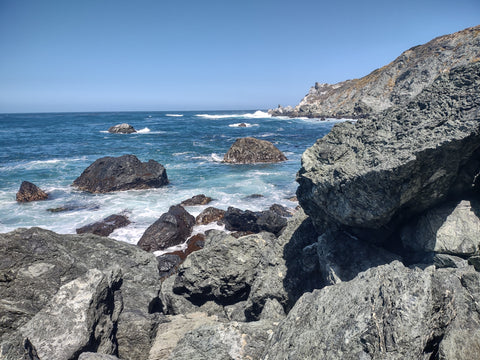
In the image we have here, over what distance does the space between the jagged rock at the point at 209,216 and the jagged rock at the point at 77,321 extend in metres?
9.33

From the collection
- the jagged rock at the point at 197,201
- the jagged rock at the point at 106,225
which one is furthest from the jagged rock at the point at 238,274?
the jagged rock at the point at 197,201

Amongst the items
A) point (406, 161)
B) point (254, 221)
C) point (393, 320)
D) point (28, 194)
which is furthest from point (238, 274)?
point (28, 194)

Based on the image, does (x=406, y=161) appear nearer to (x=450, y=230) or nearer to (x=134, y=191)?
(x=450, y=230)

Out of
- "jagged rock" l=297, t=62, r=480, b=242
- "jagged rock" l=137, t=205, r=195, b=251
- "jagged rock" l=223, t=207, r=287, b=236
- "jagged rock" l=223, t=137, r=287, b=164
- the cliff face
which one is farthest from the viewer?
the cliff face

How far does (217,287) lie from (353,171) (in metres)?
4.31

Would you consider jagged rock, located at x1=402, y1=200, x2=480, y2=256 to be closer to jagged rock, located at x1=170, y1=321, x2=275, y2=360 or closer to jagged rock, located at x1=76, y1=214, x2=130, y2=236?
jagged rock, located at x1=170, y1=321, x2=275, y2=360

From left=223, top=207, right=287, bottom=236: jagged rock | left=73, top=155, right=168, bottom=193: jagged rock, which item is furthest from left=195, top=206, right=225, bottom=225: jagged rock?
left=73, top=155, right=168, bottom=193: jagged rock

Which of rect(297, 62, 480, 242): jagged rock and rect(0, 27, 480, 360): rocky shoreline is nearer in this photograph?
rect(0, 27, 480, 360): rocky shoreline

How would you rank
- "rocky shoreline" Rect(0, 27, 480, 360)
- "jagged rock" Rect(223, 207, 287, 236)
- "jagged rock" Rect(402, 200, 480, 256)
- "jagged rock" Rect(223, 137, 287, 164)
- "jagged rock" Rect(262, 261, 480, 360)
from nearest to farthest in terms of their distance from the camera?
"jagged rock" Rect(262, 261, 480, 360) → "rocky shoreline" Rect(0, 27, 480, 360) → "jagged rock" Rect(402, 200, 480, 256) → "jagged rock" Rect(223, 207, 287, 236) → "jagged rock" Rect(223, 137, 287, 164)

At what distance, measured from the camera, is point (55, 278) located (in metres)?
5.30

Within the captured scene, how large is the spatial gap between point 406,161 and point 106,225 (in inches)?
521

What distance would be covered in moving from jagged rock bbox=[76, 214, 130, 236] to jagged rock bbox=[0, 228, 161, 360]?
22.5ft

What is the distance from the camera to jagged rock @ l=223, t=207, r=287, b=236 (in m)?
12.9

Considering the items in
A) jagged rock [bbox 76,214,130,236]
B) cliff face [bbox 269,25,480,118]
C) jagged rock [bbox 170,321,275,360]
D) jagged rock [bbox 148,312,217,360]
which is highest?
cliff face [bbox 269,25,480,118]
